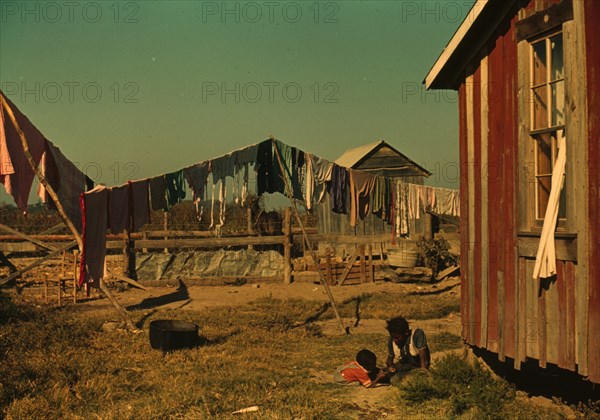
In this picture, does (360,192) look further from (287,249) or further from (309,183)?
(287,249)

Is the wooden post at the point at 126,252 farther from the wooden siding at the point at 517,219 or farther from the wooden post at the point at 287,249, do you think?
the wooden siding at the point at 517,219

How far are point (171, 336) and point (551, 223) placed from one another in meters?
6.61

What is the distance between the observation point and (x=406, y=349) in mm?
8633

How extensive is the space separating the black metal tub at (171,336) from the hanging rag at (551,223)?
20.6 feet

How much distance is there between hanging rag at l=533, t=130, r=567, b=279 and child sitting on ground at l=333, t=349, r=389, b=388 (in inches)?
114

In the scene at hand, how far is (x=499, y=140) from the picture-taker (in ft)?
24.9

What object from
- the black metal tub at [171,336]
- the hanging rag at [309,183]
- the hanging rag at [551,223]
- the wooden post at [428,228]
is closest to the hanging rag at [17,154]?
the black metal tub at [171,336]

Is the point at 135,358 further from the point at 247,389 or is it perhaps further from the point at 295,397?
the point at 295,397

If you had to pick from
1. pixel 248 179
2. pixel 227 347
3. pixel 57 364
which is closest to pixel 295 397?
pixel 227 347

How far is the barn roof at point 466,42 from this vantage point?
7.48m

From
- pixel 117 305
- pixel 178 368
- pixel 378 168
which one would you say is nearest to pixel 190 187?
pixel 117 305

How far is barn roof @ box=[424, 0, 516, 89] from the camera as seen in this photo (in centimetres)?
748

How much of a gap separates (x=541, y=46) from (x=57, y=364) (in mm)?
8185

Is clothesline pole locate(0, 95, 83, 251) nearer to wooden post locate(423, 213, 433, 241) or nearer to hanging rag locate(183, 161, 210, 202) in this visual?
hanging rag locate(183, 161, 210, 202)
